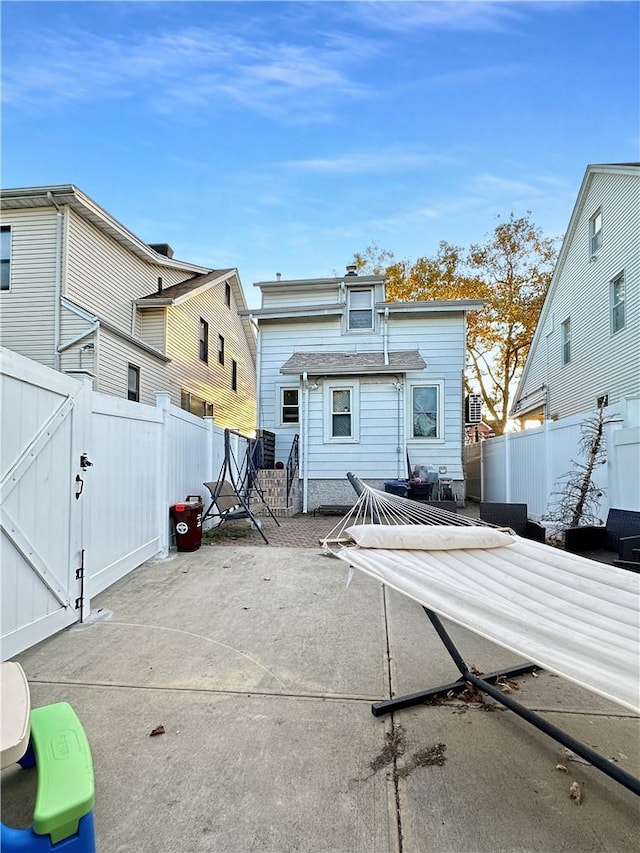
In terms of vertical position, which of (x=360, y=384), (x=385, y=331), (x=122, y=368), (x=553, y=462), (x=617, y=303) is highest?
(x=617, y=303)

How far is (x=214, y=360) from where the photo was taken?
15.2 metres

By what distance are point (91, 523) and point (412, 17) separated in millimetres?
7798

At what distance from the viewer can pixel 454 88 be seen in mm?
7598

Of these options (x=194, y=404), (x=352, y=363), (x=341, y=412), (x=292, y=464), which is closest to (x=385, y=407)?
(x=341, y=412)

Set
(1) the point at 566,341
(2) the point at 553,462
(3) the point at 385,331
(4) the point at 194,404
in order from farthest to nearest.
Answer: (4) the point at 194,404 < (1) the point at 566,341 < (3) the point at 385,331 < (2) the point at 553,462

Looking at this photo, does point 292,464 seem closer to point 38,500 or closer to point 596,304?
point 38,500

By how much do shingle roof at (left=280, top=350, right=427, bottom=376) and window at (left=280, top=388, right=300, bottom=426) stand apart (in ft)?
3.07

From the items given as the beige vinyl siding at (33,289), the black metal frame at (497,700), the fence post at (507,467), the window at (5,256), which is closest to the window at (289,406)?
the fence post at (507,467)

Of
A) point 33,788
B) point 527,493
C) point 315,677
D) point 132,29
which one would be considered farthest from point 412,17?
point 33,788

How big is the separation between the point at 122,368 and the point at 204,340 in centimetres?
468

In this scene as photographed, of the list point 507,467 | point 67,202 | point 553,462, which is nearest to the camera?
point 553,462

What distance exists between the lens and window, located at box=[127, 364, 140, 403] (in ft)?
34.0

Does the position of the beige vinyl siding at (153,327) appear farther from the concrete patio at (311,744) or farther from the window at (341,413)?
the concrete patio at (311,744)

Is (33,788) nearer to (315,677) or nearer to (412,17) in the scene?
(315,677)
